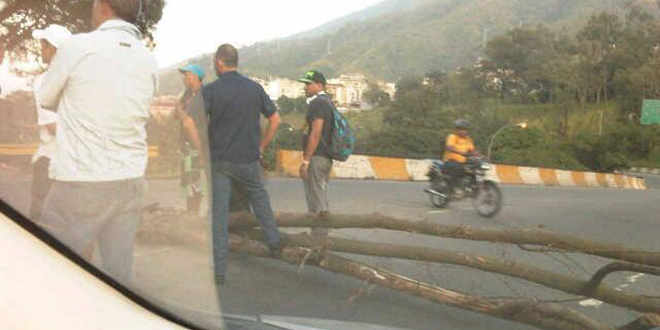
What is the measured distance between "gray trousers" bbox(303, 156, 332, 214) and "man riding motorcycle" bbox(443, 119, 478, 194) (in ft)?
1.42

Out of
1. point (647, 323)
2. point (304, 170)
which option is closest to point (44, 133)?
point (304, 170)

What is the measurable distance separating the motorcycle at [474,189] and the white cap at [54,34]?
1.32m

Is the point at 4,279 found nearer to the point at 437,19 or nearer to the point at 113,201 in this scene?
the point at 113,201

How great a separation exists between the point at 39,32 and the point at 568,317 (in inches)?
65.0

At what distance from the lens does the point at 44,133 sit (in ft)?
3.66

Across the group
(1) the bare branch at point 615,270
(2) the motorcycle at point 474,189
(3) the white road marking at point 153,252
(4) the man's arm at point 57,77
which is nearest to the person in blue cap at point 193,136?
(3) the white road marking at point 153,252

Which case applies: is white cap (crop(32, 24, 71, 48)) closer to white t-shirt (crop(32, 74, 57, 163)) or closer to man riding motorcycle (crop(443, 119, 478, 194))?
white t-shirt (crop(32, 74, 57, 163))

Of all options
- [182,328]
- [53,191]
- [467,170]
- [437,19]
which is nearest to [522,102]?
[467,170]

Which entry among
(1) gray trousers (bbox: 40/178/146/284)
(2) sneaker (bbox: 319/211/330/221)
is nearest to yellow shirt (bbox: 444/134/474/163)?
(2) sneaker (bbox: 319/211/330/221)

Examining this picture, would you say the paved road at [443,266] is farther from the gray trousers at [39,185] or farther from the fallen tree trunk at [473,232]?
the gray trousers at [39,185]

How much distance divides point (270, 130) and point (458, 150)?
74cm

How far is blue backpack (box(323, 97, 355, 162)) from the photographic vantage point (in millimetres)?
2203

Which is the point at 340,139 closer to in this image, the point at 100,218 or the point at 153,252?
the point at 153,252

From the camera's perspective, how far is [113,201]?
126 cm
